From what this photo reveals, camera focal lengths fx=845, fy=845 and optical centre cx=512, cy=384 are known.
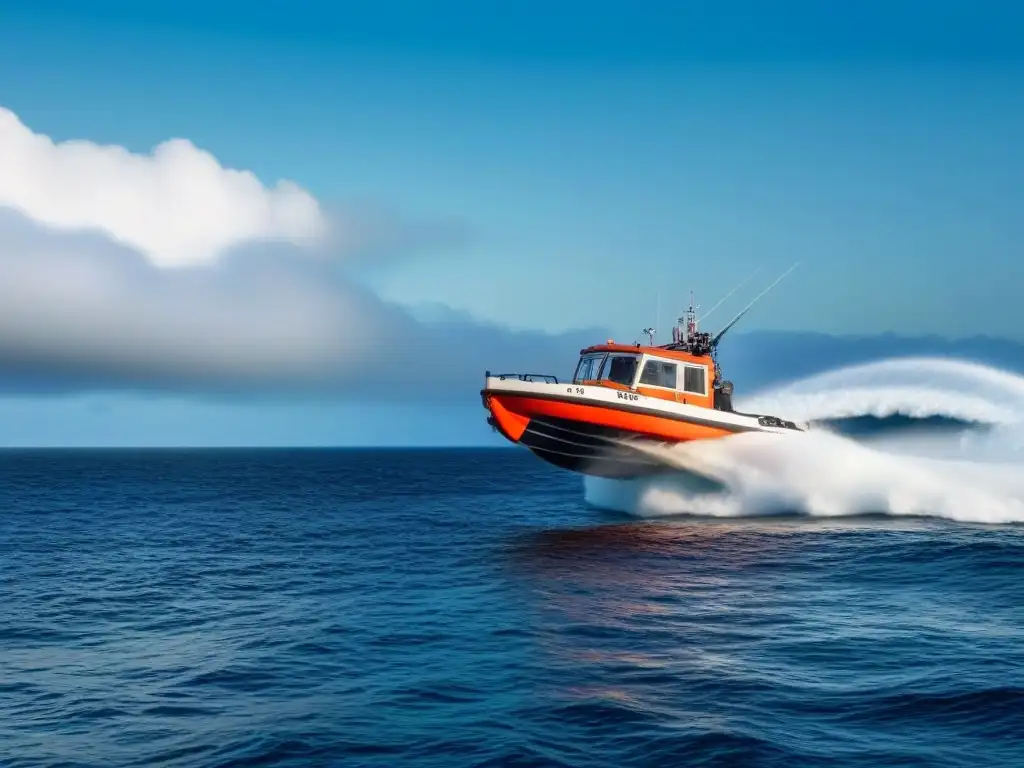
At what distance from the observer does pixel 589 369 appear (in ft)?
108

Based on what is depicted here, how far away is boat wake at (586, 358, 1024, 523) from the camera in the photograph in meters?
33.3

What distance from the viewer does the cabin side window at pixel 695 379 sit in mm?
32875

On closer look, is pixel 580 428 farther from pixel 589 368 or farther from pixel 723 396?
pixel 723 396

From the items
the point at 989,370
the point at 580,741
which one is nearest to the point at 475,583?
the point at 580,741

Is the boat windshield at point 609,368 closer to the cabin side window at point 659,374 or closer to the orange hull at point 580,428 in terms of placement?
the cabin side window at point 659,374

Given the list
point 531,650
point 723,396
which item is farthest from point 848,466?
point 531,650

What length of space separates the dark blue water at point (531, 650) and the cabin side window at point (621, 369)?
578 cm

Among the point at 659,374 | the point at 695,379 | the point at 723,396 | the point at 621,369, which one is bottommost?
the point at 723,396

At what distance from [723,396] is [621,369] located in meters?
5.20

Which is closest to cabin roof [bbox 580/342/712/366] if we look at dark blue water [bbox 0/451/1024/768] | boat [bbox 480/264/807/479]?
boat [bbox 480/264/807/479]

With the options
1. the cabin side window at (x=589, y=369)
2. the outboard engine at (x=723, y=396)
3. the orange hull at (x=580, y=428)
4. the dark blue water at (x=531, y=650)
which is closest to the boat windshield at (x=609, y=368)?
the cabin side window at (x=589, y=369)

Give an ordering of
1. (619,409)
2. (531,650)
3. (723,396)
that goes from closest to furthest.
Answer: (531,650)
(619,409)
(723,396)

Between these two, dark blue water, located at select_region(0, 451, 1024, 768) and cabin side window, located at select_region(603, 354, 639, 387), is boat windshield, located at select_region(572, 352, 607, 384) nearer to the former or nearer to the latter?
cabin side window, located at select_region(603, 354, 639, 387)

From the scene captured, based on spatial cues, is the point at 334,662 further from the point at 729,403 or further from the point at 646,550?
the point at 729,403
